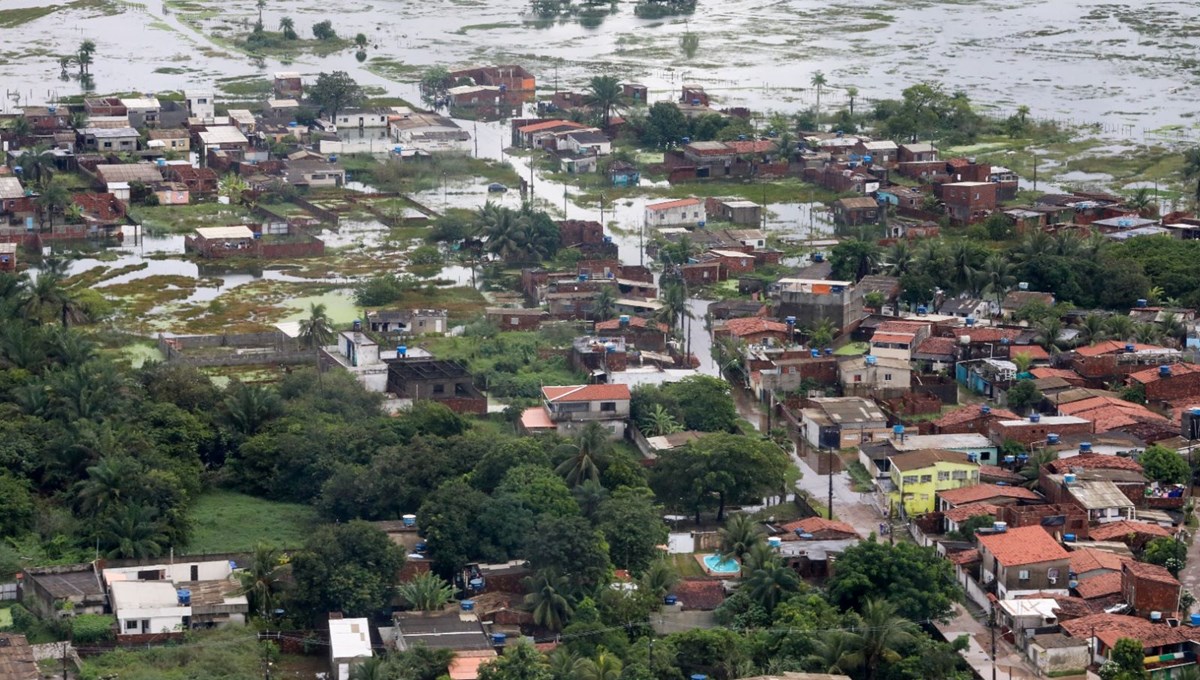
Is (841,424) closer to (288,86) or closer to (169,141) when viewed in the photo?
(169,141)

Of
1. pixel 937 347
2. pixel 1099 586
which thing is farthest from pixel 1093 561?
pixel 937 347

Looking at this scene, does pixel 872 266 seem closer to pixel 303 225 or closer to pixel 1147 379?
pixel 1147 379

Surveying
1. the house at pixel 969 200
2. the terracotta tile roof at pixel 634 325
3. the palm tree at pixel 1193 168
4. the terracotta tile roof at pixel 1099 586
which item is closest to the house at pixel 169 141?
the house at pixel 969 200

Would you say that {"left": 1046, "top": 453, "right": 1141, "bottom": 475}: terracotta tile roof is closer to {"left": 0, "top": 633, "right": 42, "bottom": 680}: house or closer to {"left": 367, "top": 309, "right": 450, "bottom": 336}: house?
{"left": 367, "top": 309, "right": 450, "bottom": 336}: house

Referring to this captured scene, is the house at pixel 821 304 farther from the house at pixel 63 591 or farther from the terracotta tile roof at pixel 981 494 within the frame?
the house at pixel 63 591

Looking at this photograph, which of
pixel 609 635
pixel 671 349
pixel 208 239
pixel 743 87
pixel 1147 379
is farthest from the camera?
pixel 743 87

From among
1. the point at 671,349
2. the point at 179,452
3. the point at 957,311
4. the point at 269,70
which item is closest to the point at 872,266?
the point at 957,311
